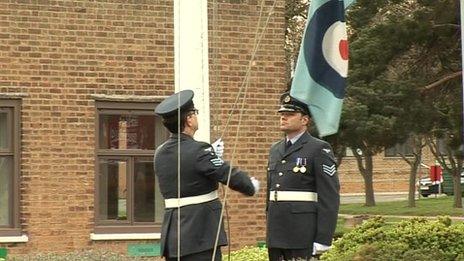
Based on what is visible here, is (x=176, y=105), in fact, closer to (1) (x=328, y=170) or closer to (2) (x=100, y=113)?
(1) (x=328, y=170)

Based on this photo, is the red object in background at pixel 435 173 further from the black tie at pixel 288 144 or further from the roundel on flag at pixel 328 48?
the black tie at pixel 288 144

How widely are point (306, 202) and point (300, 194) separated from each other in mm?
68

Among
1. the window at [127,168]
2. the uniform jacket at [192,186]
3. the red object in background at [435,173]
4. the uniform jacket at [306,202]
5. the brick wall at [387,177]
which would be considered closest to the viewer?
the uniform jacket at [192,186]

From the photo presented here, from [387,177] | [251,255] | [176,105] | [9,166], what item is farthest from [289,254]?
[387,177]

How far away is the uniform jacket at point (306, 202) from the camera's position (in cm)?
626

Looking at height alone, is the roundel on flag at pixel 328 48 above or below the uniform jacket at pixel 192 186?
above

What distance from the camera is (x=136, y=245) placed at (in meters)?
11.5

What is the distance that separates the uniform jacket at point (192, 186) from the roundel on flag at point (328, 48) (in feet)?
5.66

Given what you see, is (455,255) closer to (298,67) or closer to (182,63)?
(298,67)

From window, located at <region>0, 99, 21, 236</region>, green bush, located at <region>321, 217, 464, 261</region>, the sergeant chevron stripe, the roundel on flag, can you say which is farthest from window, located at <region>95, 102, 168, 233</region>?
the sergeant chevron stripe

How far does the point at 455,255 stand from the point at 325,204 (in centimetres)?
271

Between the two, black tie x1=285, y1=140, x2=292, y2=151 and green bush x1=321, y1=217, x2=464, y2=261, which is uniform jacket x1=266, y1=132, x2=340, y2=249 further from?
green bush x1=321, y1=217, x2=464, y2=261

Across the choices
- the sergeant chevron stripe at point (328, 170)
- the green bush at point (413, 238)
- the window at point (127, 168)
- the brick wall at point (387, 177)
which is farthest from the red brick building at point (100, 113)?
the brick wall at point (387, 177)

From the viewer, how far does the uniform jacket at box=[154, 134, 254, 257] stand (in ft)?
19.0
